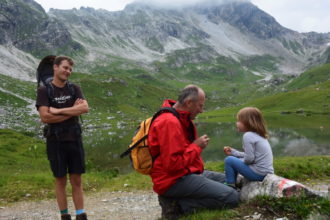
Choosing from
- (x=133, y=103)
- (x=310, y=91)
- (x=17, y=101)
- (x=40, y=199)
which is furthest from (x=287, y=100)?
(x=40, y=199)

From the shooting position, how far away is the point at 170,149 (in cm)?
781

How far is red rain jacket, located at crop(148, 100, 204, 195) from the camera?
25.8 ft

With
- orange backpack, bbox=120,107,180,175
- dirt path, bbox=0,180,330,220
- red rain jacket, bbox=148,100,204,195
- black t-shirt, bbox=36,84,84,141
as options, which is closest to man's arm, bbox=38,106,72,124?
black t-shirt, bbox=36,84,84,141

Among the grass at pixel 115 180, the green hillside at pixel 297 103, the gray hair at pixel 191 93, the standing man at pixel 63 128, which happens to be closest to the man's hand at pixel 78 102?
the standing man at pixel 63 128

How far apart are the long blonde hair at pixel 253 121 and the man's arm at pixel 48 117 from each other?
549cm

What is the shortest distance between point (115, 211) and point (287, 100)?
144m

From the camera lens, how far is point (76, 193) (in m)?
9.36

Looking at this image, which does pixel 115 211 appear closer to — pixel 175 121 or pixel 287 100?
pixel 175 121

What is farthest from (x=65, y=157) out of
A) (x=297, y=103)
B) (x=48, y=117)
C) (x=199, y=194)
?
(x=297, y=103)

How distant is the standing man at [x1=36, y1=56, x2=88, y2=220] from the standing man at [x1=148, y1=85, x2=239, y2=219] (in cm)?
243

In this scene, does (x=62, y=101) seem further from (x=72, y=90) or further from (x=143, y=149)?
(x=143, y=149)

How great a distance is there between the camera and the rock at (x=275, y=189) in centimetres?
808

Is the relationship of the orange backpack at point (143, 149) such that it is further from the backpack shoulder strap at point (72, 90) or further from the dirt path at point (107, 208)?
the dirt path at point (107, 208)

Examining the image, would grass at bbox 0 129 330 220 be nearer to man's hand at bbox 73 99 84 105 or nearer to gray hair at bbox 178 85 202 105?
gray hair at bbox 178 85 202 105
